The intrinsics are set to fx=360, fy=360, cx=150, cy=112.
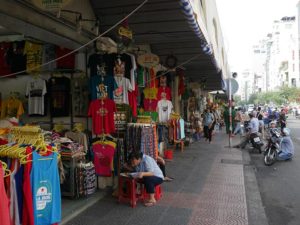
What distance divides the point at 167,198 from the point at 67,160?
2.01 meters

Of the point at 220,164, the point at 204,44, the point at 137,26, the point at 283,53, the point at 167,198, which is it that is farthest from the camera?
the point at 283,53

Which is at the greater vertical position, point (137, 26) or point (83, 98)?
point (137, 26)

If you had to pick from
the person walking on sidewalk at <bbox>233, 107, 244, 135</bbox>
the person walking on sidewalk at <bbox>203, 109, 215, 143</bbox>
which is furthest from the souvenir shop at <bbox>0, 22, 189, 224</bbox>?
the person walking on sidewalk at <bbox>233, 107, 244, 135</bbox>

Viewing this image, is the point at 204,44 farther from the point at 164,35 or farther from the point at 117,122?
the point at 117,122

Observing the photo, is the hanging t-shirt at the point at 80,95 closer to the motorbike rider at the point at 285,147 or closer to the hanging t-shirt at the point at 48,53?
the hanging t-shirt at the point at 48,53

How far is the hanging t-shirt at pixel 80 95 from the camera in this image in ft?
23.5

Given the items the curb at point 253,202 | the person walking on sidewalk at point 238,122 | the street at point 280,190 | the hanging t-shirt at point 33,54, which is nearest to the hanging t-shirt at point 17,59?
the hanging t-shirt at point 33,54

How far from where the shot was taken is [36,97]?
7.14 metres

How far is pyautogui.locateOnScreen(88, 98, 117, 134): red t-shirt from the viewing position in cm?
666

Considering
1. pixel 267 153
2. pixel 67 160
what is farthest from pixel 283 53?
pixel 67 160

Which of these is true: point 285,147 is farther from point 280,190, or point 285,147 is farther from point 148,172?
point 148,172

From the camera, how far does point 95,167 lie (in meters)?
6.92

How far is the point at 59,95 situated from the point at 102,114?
1108 mm

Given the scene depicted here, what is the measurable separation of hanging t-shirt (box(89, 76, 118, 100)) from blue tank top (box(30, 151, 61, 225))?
8.97 feet
